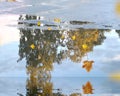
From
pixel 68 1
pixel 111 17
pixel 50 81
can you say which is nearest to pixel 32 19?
pixel 68 1

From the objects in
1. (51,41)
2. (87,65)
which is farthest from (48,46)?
(87,65)

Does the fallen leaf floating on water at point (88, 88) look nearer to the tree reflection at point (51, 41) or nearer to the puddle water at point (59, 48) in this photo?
the puddle water at point (59, 48)

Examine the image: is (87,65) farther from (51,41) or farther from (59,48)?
(51,41)

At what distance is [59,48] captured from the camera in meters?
6.52

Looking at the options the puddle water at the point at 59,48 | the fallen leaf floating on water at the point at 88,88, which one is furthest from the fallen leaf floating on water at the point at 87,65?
the fallen leaf floating on water at the point at 88,88

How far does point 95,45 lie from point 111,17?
0.85 meters

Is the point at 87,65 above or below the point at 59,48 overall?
below

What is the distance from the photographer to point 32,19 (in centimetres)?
729

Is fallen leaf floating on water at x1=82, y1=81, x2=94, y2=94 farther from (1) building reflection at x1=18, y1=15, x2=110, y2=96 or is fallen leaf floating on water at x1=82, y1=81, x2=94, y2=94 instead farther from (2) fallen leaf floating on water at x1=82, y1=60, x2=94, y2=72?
(2) fallen leaf floating on water at x1=82, y1=60, x2=94, y2=72

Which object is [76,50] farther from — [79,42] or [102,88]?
[102,88]

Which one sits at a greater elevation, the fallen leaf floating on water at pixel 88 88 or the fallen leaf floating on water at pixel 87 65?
the fallen leaf floating on water at pixel 87 65

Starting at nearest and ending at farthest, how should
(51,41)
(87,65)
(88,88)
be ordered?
(88,88) < (87,65) < (51,41)

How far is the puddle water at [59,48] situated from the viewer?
5590 mm

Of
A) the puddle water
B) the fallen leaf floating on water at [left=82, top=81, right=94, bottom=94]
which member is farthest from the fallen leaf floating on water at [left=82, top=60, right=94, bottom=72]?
the fallen leaf floating on water at [left=82, top=81, right=94, bottom=94]
